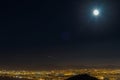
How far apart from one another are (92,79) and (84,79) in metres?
2.01

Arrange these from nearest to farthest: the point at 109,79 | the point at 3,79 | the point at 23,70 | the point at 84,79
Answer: the point at 84,79
the point at 3,79
the point at 109,79
the point at 23,70

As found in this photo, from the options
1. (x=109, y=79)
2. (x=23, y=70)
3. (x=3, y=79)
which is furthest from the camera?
(x=23, y=70)

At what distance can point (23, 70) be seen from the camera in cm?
15450

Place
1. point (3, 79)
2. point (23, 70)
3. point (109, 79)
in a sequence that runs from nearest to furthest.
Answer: point (3, 79)
point (109, 79)
point (23, 70)

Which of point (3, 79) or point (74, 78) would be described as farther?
point (3, 79)

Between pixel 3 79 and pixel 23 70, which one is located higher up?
pixel 23 70

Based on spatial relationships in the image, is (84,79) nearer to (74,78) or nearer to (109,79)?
(74,78)

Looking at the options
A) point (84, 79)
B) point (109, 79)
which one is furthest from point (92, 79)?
point (109, 79)

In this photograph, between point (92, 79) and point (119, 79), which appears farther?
point (119, 79)

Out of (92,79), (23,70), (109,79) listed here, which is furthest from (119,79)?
(23,70)

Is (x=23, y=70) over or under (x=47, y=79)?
over

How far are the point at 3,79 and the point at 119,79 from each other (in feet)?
118

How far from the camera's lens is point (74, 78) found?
44.1m

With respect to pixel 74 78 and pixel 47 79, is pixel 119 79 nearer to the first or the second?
pixel 47 79
